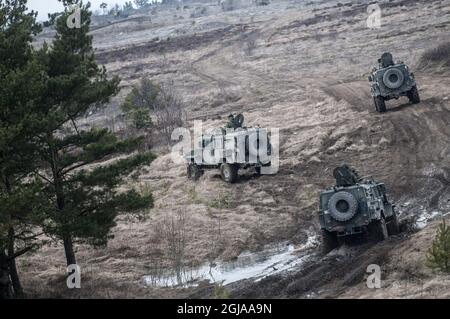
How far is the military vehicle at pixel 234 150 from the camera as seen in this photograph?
80.3ft

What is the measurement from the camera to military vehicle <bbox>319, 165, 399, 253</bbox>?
16047mm

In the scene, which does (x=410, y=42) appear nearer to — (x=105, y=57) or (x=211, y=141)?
(x=211, y=141)

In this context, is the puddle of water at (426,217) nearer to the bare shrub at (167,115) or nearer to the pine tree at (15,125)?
the pine tree at (15,125)

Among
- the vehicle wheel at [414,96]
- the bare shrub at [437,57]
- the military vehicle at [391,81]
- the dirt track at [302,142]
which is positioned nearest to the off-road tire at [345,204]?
the dirt track at [302,142]

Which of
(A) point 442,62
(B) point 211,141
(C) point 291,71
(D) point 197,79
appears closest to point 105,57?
(D) point 197,79

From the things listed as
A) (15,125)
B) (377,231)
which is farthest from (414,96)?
(15,125)

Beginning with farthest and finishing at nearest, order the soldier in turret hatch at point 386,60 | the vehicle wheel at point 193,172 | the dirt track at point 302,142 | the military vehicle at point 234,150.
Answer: the soldier in turret hatch at point 386,60, the vehicle wheel at point 193,172, the military vehicle at point 234,150, the dirt track at point 302,142

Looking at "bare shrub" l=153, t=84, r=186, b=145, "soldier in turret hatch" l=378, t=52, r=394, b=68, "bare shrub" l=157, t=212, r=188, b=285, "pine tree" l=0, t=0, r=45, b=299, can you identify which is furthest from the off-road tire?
"bare shrub" l=153, t=84, r=186, b=145

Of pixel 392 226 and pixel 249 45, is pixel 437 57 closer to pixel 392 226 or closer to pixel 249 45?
pixel 392 226

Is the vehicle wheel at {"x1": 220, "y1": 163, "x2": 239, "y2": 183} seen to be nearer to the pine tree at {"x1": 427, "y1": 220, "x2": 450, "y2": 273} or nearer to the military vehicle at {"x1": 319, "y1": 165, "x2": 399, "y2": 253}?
the military vehicle at {"x1": 319, "y1": 165, "x2": 399, "y2": 253}

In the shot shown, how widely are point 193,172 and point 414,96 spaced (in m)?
11.2

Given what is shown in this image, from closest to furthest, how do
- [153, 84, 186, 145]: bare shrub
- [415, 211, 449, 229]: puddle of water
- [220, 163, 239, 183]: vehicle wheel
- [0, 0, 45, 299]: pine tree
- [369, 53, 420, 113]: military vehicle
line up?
[0, 0, 45, 299]: pine tree < [415, 211, 449, 229]: puddle of water < [220, 163, 239, 183]: vehicle wheel < [369, 53, 420, 113]: military vehicle < [153, 84, 186, 145]: bare shrub

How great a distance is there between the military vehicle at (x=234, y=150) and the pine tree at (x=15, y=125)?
33.7 feet

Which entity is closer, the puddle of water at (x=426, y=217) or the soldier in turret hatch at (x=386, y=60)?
Answer: the puddle of water at (x=426, y=217)
